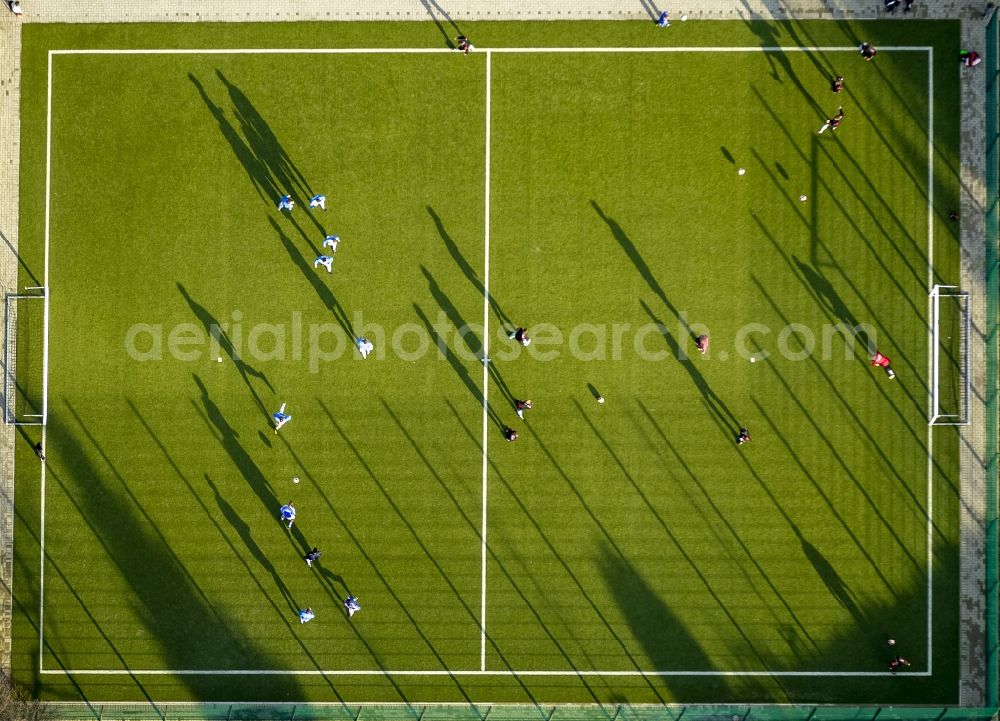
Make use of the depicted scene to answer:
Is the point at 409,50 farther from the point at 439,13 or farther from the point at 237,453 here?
the point at 237,453

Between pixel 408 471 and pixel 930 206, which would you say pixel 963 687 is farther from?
pixel 408 471

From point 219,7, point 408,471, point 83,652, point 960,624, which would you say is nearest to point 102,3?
point 219,7

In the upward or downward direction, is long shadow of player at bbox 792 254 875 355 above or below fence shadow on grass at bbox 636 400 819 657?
above

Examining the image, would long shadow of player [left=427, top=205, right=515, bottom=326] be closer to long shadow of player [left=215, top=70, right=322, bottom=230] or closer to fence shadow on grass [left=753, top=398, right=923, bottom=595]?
long shadow of player [left=215, top=70, right=322, bottom=230]

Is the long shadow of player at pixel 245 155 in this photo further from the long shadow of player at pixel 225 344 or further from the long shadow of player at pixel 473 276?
the long shadow of player at pixel 473 276

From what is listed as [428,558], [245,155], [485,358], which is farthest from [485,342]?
[245,155]

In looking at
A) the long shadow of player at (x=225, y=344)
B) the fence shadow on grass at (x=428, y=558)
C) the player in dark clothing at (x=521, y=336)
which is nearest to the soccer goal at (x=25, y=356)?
the long shadow of player at (x=225, y=344)

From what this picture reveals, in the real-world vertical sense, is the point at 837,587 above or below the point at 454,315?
below

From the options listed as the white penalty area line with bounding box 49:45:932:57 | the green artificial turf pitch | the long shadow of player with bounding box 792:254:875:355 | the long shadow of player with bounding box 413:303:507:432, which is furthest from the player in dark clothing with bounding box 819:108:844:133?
the long shadow of player with bounding box 413:303:507:432
